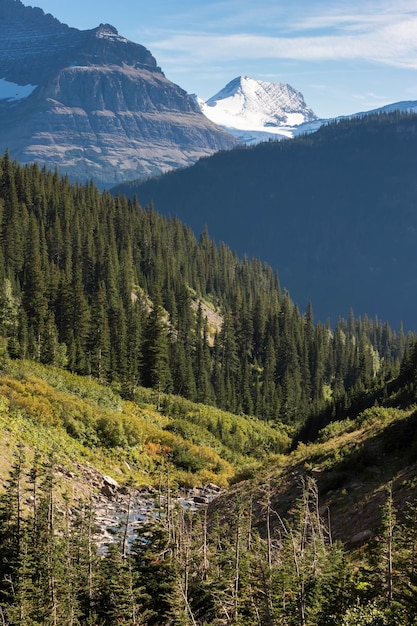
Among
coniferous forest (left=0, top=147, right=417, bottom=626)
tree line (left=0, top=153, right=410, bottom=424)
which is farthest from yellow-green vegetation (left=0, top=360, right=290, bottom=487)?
tree line (left=0, top=153, right=410, bottom=424)

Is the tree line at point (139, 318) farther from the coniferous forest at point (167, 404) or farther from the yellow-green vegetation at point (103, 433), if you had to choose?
the yellow-green vegetation at point (103, 433)

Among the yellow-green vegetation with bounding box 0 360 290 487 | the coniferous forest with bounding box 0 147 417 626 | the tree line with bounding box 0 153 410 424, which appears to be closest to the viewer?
the coniferous forest with bounding box 0 147 417 626

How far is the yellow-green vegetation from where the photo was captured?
178 feet

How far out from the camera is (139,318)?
123812 mm

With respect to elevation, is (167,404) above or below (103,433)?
below

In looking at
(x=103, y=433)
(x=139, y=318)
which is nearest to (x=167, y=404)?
(x=103, y=433)

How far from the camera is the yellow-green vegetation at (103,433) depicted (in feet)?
178

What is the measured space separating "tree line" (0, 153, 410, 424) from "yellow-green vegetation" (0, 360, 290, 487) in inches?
487

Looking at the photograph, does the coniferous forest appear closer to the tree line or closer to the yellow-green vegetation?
the tree line

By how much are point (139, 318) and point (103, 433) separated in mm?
63466

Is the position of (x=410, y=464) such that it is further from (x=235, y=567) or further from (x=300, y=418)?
(x=300, y=418)

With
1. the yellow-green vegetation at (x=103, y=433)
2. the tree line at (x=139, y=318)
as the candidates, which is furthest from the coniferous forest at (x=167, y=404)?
the yellow-green vegetation at (x=103, y=433)

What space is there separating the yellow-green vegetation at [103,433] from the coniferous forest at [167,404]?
2.22m

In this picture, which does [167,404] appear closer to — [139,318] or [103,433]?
[103,433]
